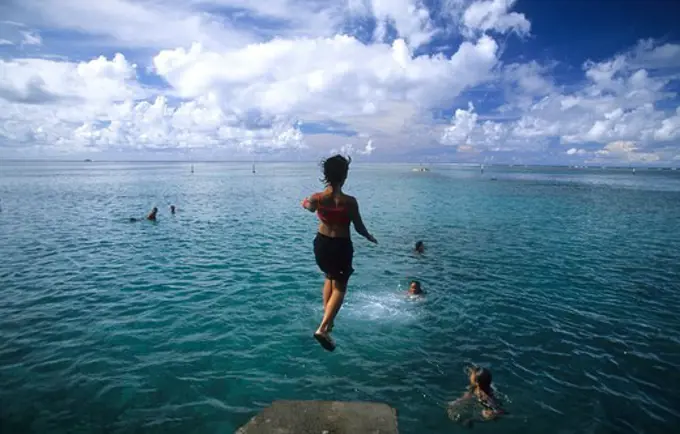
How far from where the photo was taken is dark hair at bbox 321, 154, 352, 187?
621 cm

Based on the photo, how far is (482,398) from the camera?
905 cm

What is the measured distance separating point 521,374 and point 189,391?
9002 millimetres

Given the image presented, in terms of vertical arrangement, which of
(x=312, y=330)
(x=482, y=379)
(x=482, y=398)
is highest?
(x=482, y=379)

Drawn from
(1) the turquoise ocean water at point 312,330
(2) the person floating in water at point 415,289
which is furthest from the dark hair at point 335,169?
(2) the person floating in water at point 415,289

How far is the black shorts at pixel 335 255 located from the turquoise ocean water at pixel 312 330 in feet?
14.7

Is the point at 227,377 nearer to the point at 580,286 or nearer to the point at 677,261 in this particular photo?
the point at 580,286

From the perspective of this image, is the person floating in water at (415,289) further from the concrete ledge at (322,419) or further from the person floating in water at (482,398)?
the concrete ledge at (322,419)

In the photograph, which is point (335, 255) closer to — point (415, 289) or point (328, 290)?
point (328, 290)

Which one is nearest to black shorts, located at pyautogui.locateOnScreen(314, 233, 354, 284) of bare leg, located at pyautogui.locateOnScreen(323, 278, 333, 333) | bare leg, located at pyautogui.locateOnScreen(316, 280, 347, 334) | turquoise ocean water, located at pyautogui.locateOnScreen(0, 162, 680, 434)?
bare leg, located at pyautogui.locateOnScreen(316, 280, 347, 334)

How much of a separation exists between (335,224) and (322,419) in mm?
3301

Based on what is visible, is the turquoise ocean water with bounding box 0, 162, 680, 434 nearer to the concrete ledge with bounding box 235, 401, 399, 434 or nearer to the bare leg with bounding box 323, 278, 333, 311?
the concrete ledge with bounding box 235, 401, 399, 434

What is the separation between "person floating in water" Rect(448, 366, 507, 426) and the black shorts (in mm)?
5010

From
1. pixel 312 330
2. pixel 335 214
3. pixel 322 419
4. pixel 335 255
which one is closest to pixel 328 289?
pixel 335 255

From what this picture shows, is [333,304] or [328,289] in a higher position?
[328,289]
